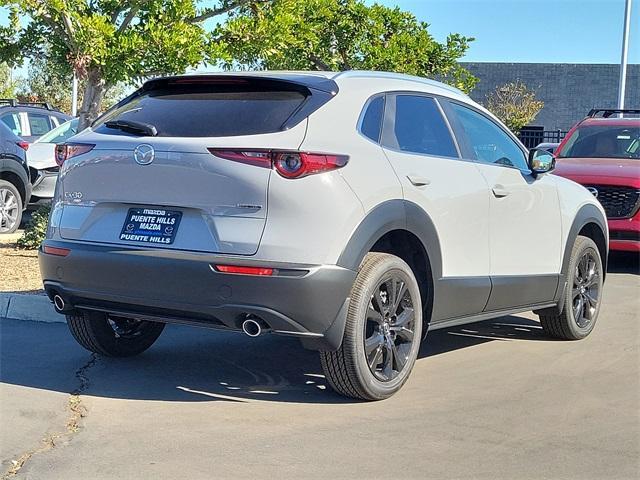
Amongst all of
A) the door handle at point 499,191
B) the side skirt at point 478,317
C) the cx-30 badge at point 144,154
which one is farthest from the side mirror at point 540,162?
the cx-30 badge at point 144,154

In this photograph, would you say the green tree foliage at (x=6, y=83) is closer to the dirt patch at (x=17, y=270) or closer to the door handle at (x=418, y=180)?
the dirt patch at (x=17, y=270)

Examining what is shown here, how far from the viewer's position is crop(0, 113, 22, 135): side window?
14117mm

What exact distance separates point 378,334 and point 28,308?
3512 millimetres

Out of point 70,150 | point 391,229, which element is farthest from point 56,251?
point 391,229

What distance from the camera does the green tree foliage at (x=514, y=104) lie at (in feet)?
112

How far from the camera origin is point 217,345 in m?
6.84

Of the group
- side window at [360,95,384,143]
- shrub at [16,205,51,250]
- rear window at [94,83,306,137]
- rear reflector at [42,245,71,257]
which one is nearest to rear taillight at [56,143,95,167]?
rear window at [94,83,306,137]

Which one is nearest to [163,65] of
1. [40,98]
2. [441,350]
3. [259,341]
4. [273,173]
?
[259,341]

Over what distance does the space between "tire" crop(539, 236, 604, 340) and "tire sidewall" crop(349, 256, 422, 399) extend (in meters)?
2.01

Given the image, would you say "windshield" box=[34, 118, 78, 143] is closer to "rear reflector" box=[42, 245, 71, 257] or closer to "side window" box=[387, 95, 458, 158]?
"rear reflector" box=[42, 245, 71, 257]

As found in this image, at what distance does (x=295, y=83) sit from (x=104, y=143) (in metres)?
1.10

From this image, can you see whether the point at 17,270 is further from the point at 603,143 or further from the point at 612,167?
the point at 603,143

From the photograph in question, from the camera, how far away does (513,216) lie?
644 cm

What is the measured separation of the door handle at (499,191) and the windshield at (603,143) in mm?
6369
